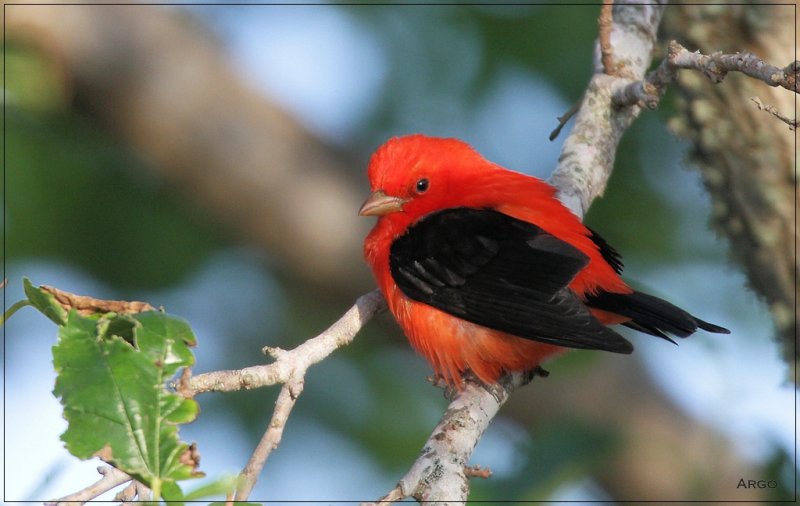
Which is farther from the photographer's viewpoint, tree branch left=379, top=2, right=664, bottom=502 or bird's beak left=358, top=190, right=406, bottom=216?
bird's beak left=358, top=190, right=406, bottom=216

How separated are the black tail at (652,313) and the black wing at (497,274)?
18cm

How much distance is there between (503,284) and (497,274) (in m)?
0.07

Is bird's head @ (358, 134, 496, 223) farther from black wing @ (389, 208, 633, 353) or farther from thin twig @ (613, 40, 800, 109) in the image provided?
thin twig @ (613, 40, 800, 109)

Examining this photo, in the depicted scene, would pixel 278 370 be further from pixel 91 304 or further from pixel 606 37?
pixel 606 37

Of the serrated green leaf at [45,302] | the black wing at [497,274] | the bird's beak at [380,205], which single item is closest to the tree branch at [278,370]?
the serrated green leaf at [45,302]

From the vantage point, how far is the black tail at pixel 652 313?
3801 mm

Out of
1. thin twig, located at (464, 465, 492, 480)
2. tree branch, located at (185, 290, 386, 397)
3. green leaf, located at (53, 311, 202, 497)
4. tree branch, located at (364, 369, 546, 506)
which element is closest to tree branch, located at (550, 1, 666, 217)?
tree branch, located at (364, 369, 546, 506)

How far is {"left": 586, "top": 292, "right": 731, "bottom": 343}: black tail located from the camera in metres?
3.80

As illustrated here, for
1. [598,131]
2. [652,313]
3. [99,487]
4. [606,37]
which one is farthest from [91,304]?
[598,131]

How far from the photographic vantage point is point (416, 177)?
4656 mm

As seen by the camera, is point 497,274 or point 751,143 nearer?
point 497,274

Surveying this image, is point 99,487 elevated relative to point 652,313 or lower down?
lower down

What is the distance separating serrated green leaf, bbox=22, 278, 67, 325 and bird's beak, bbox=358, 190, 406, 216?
99.5 inches

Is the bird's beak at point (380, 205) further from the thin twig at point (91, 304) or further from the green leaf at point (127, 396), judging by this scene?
the green leaf at point (127, 396)
